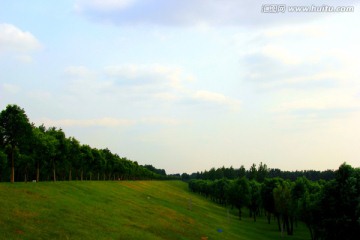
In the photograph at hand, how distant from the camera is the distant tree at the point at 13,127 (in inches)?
2638

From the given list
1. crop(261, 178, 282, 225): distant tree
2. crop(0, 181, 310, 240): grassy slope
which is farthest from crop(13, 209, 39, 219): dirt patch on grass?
crop(261, 178, 282, 225): distant tree

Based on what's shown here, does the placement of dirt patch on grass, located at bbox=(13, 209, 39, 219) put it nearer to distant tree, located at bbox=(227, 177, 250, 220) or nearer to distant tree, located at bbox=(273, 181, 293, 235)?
distant tree, located at bbox=(273, 181, 293, 235)

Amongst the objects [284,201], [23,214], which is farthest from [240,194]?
[23,214]

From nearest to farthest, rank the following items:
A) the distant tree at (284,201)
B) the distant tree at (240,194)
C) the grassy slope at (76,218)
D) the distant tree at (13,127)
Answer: the grassy slope at (76,218) < the distant tree at (13,127) < the distant tree at (284,201) < the distant tree at (240,194)

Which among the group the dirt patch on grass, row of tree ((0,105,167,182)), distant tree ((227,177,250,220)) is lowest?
distant tree ((227,177,250,220))

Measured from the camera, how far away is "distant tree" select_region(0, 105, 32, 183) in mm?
67000

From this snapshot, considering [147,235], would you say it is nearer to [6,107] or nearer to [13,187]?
[13,187]

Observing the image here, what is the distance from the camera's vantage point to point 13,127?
222 feet

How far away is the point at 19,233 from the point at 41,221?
6.53 metres

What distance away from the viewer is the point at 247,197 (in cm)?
11050

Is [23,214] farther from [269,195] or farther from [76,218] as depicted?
[269,195]

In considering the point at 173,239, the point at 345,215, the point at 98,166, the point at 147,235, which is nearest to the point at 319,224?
the point at 345,215

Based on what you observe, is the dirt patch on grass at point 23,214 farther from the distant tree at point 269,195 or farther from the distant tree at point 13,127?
the distant tree at point 269,195

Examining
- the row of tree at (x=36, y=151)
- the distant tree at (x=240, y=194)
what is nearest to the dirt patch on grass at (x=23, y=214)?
the row of tree at (x=36, y=151)
